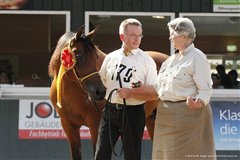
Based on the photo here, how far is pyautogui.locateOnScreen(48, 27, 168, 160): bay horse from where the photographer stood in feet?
17.5

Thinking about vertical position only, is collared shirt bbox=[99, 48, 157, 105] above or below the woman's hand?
above

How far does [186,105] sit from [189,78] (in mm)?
202

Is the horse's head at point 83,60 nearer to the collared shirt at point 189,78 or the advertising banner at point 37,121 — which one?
the collared shirt at point 189,78

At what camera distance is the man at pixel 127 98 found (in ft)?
15.7

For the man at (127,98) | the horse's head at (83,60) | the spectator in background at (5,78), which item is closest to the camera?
the man at (127,98)

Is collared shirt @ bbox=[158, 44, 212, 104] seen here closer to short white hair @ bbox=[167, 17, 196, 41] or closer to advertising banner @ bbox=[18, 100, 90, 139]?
short white hair @ bbox=[167, 17, 196, 41]

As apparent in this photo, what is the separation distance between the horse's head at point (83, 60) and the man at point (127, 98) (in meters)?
0.32

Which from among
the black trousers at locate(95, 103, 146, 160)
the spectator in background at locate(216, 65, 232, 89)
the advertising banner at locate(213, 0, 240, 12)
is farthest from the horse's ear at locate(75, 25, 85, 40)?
the spectator in background at locate(216, 65, 232, 89)

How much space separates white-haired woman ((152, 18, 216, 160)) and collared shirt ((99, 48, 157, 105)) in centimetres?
75

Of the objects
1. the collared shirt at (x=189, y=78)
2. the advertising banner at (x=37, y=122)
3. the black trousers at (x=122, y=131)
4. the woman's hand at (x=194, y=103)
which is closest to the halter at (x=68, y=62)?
the black trousers at (x=122, y=131)

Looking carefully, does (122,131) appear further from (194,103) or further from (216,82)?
(216,82)

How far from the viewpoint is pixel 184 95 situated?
4012mm

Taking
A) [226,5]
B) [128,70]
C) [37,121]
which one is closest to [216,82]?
[226,5]

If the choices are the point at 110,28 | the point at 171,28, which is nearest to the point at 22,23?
the point at 110,28
